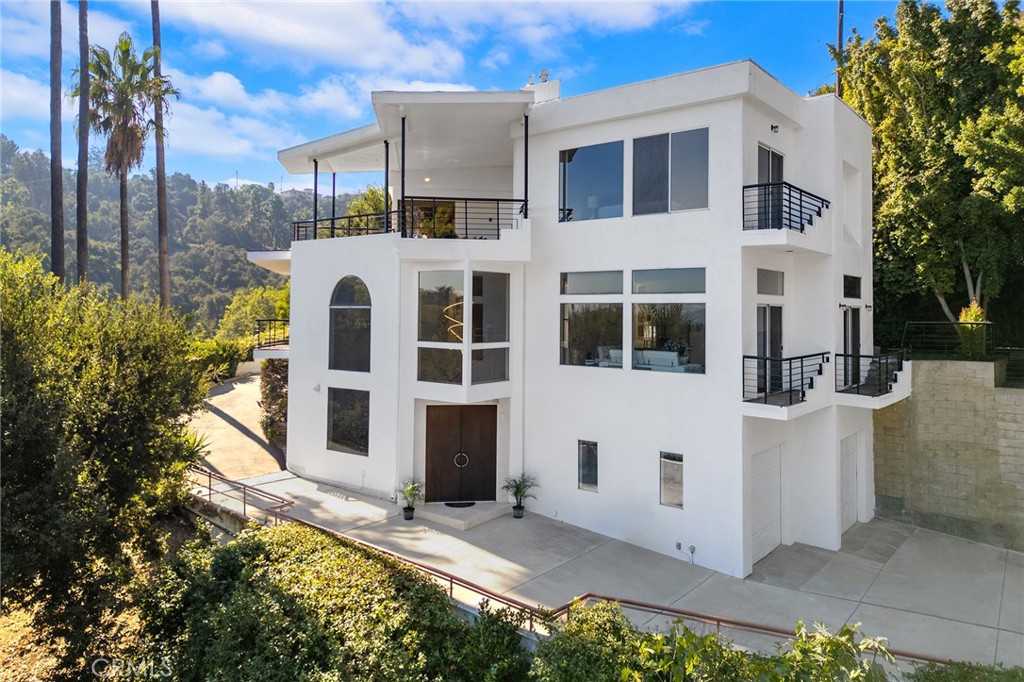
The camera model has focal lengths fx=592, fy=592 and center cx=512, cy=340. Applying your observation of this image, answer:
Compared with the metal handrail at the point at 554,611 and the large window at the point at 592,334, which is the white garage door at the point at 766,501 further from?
the large window at the point at 592,334

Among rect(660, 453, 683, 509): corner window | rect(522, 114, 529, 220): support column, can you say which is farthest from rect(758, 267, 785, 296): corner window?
rect(522, 114, 529, 220): support column

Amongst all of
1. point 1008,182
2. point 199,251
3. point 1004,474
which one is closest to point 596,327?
point 1004,474

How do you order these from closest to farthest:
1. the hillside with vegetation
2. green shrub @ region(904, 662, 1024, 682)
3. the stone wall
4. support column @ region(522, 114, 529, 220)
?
green shrub @ region(904, 662, 1024, 682)
support column @ region(522, 114, 529, 220)
the stone wall
the hillside with vegetation

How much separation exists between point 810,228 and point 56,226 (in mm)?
19784

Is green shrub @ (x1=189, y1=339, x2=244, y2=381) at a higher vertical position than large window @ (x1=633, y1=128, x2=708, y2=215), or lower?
lower

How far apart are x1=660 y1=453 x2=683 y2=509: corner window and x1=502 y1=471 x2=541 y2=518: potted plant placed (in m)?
2.95

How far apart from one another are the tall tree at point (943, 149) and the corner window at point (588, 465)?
1168 centimetres

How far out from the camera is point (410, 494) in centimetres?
1265

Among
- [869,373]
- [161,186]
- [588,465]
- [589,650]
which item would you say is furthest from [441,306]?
[161,186]

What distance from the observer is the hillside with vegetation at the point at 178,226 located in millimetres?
35062

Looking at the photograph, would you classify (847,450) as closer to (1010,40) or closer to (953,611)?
(953,611)

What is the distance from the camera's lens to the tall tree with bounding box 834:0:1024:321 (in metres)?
15.7

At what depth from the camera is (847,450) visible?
45.3 feet

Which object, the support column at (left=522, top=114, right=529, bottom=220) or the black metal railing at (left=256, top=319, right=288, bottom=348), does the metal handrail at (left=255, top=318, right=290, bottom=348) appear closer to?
the black metal railing at (left=256, top=319, right=288, bottom=348)
